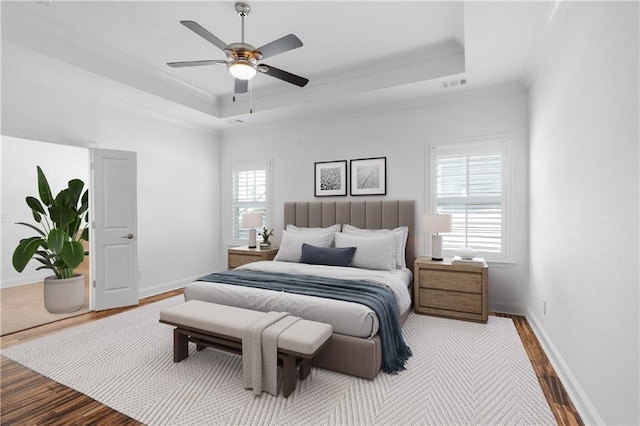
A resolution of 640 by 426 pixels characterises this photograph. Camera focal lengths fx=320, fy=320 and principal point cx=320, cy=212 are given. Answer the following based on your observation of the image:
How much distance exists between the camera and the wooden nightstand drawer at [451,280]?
3537mm

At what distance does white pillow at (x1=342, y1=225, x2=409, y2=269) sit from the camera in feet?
13.2

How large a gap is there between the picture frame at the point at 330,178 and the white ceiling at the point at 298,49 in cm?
88

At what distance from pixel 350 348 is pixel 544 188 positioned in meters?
2.33

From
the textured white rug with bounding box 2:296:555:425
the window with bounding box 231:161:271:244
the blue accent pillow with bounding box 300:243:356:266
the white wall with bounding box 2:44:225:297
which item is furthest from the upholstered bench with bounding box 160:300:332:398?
the window with bounding box 231:161:271:244

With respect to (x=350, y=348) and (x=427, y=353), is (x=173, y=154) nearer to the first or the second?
(x=350, y=348)

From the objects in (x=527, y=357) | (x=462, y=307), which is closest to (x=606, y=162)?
(x=527, y=357)

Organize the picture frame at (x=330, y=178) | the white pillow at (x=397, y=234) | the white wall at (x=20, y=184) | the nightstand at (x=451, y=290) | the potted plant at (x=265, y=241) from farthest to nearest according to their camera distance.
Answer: the white wall at (x=20, y=184), the potted plant at (x=265, y=241), the picture frame at (x=330, y=178), the white pillow at (x=397, y=234), the nightstand at (x=451, y=290)

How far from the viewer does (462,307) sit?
3.60 metres

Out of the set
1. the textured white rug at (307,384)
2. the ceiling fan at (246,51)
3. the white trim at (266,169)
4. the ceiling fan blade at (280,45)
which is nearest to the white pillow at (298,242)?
the white trim at (266,169)

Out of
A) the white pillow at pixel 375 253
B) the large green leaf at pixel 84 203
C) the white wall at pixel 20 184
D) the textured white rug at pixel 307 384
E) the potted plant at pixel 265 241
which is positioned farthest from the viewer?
the white wall at pixel 20 184

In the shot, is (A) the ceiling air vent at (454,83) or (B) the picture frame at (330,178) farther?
(B) the picture frame at (330,178)

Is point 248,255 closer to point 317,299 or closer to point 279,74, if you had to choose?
point 317,299

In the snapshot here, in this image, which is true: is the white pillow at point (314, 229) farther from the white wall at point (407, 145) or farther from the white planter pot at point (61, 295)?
the white planter pot at point (61, 295)

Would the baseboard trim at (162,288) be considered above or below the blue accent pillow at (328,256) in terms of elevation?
below
